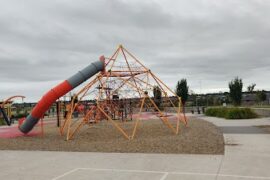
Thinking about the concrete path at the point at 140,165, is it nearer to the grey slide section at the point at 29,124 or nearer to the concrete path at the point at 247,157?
the concrete path at the point at 247,157

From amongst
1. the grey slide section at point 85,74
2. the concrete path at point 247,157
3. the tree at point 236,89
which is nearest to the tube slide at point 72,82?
the grey slide section at point 85,74

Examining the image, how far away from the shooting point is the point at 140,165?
9.41m

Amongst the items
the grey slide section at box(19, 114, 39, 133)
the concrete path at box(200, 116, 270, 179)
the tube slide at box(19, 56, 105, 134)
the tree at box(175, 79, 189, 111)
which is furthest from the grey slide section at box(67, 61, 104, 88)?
the tree at box(175, 79, 189, 111)

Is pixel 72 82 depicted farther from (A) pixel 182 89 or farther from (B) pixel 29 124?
(A) pixel 182 89

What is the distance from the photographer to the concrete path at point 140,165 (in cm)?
802

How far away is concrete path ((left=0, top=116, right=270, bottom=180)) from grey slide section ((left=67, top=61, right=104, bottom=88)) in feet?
20.5

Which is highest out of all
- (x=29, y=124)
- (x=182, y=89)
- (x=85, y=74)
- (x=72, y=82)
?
(x=182, y=89)

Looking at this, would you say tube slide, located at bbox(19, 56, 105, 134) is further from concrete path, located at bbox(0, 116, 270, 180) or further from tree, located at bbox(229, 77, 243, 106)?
tree, located at bbox(229, 77, 243, 106)

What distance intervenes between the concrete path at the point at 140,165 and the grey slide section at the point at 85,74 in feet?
20.5

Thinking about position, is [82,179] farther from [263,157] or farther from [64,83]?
[64,83]

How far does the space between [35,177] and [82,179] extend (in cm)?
124

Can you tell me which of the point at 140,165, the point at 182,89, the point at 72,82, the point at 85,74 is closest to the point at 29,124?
the point at 72,82

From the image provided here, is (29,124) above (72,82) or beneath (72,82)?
beneath

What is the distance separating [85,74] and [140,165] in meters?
9.47
